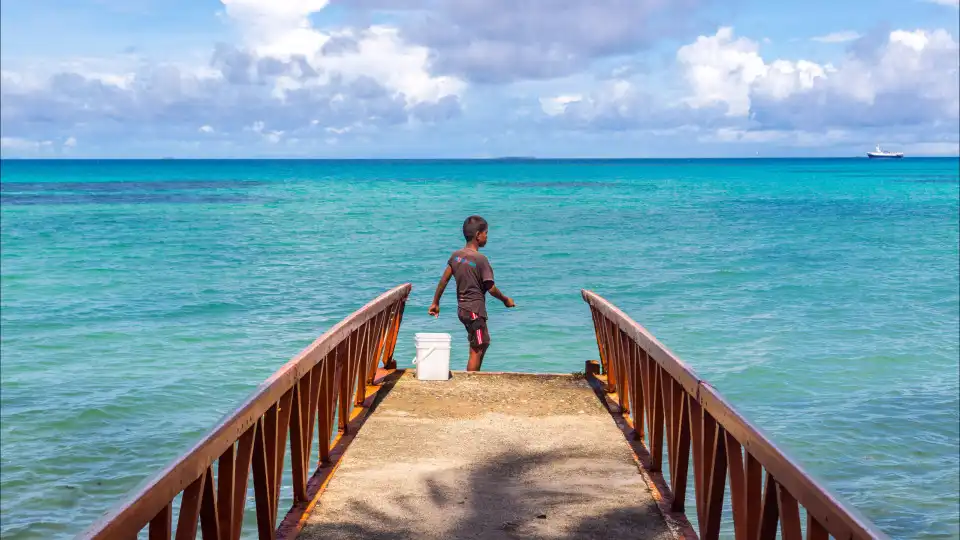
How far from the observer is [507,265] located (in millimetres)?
30203

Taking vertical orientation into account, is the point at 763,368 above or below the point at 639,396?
below

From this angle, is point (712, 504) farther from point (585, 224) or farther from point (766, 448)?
point (585, 224)

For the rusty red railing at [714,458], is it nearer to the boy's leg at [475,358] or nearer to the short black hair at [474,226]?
the short black hair at [474,226]

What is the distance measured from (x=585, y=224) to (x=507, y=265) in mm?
18123

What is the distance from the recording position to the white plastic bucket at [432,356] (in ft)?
30.3

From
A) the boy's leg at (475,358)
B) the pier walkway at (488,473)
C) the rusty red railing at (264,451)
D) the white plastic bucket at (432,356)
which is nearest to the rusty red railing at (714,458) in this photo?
the pier walkway at (488,473)

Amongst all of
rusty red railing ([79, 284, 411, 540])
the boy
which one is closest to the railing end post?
the boy

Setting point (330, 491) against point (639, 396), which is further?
point (639, 396)

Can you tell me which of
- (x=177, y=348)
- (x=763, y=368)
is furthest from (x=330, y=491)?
(x=177, y=348)

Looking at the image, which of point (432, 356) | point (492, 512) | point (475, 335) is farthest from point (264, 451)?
point (475, 335)

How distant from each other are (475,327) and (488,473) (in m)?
3.63

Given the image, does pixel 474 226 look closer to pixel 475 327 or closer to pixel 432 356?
pixel 475 327

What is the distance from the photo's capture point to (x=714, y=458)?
180 inches

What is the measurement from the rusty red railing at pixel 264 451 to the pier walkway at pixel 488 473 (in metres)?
0.29
